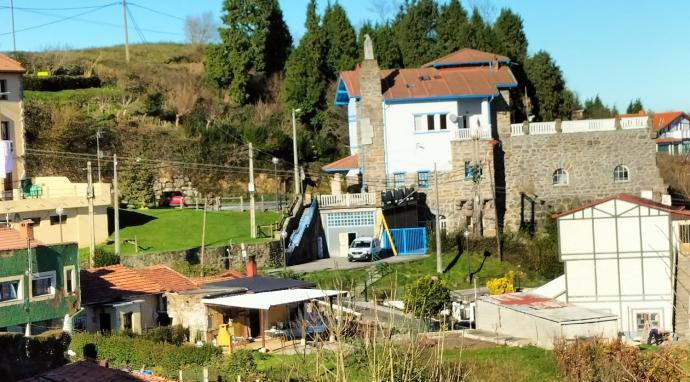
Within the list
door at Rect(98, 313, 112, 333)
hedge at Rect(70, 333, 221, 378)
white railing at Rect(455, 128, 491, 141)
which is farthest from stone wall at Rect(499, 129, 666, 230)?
hedge at Rect(70, 333, 221, 378)

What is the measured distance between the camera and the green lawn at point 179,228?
38.1 m

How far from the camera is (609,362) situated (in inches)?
949

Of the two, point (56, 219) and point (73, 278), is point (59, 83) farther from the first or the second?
point (73, 278)

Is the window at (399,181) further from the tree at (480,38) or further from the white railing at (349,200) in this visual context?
the tree at (480,38)

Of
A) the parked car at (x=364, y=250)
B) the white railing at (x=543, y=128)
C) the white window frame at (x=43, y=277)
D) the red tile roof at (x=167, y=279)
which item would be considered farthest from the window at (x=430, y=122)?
the white window frame at (x=43, y=277)

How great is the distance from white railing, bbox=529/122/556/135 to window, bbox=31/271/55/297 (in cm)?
2564

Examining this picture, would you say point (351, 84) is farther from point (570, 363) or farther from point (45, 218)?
point (570, 363)

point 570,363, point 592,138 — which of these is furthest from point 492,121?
point 570,363

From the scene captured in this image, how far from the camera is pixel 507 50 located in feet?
187

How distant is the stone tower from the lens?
153ft

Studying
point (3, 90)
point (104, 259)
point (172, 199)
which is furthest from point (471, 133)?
point (3, 90)

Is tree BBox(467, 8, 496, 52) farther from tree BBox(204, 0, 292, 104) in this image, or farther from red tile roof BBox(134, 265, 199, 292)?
red tile roof BBox(134, 265, 199, 292)

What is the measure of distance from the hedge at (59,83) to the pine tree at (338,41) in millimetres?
11827

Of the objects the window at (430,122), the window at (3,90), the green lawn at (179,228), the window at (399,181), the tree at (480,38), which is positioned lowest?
the green lawn at (179,228)
